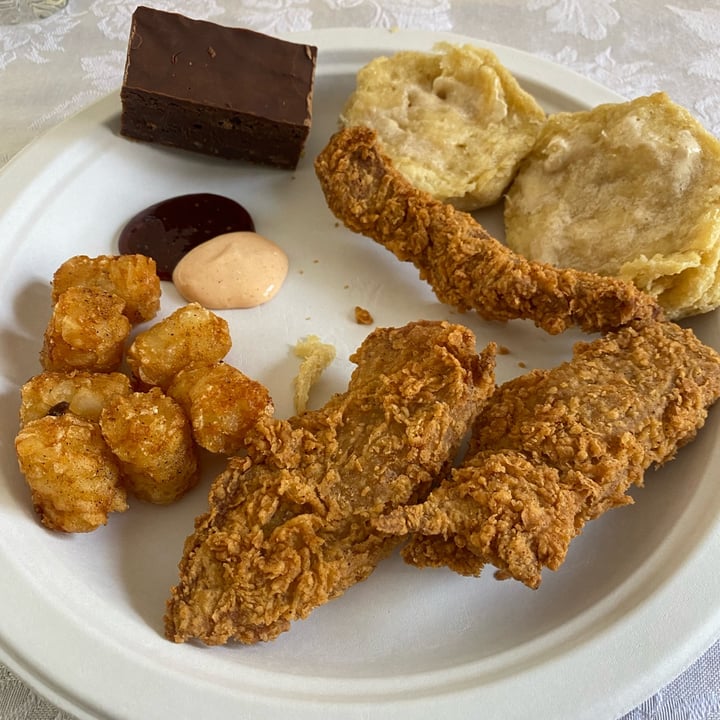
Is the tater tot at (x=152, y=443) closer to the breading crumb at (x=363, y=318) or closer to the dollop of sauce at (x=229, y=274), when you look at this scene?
the dollop of sauce at (x=229, y=274)

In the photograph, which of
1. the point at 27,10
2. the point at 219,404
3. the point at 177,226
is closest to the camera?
the point at 219,404

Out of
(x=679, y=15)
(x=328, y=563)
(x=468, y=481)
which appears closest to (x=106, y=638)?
(x=328, y=563)

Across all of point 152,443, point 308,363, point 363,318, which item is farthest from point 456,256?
point 152,443

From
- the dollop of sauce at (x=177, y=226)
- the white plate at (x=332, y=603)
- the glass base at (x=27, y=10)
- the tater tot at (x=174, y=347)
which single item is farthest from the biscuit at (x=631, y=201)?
the glass base at (x=27, y=10)

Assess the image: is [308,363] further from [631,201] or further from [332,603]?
[631,201]

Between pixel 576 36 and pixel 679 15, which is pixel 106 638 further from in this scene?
pixel 679 15
